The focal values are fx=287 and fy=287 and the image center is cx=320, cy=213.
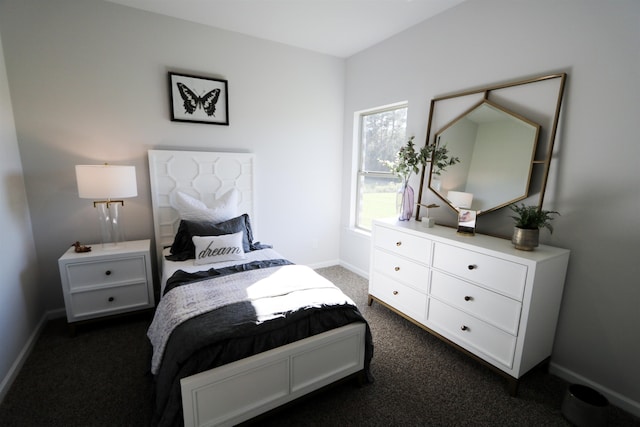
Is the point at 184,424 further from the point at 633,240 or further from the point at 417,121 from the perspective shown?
the point at 417,121

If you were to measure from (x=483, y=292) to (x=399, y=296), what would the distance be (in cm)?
77

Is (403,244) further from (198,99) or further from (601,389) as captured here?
(198,99)

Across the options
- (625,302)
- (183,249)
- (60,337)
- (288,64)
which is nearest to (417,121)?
(288,64)

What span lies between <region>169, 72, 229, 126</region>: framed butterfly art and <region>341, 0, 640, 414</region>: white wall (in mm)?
2441

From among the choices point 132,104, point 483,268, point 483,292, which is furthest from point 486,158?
point 132,104

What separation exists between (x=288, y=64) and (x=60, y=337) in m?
A: 3.39

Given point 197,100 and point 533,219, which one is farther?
point 197,100

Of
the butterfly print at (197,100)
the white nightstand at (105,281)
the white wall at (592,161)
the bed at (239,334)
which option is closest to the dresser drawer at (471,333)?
the white wall at (592,161)

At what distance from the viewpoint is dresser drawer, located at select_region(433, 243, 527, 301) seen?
175 cm

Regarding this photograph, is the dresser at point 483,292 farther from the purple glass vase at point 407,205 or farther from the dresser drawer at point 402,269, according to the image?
the purple glass vase at point 407,205

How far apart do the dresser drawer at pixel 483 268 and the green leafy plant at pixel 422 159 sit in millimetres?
816

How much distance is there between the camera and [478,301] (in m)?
1.96

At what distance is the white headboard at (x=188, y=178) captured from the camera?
280 cm

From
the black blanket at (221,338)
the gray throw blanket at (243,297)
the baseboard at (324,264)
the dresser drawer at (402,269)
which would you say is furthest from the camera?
the baseboard at (324,264)
